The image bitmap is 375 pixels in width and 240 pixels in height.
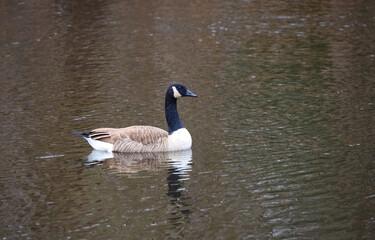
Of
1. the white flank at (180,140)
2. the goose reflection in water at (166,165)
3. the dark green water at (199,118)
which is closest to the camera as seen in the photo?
the dark green water at (199,118)

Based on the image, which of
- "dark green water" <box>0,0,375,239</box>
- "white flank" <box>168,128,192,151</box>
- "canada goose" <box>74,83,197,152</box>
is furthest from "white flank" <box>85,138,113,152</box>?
"white flank" <box>168,128,192,151</box>

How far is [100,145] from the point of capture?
14.4 metres

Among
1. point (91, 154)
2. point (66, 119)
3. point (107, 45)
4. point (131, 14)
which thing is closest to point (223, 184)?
point (91, 154)

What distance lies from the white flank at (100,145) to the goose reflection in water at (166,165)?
94 mm

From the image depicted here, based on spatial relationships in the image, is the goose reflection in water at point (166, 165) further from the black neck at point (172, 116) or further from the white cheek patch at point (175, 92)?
the white cheek patch at point (175, 92)

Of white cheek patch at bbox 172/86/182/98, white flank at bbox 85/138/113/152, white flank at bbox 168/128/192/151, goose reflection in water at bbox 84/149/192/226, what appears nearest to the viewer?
goose reflection in water at bbox 84/149/192/226

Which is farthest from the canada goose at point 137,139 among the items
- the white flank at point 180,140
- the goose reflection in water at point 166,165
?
the goose reflection in water at point 166,165

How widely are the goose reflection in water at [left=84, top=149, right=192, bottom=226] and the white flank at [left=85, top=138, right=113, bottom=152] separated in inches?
3.7

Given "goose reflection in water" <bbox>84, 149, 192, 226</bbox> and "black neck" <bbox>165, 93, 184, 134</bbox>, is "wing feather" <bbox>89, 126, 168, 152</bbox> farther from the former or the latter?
"black neck" <bbox>165, 93, 184, 134</bbox>

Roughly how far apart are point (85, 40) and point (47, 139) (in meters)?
10.9

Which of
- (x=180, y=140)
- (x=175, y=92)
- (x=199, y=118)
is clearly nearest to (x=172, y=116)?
(x=175, y=92)

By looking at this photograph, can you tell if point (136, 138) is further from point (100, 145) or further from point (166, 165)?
point (166, 165)

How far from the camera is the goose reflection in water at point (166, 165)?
11.3 metres

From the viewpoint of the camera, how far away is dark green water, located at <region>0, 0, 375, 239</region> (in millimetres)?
10562
